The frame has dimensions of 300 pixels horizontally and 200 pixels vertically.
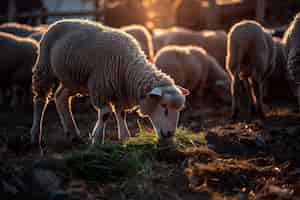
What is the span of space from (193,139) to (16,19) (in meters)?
15.9

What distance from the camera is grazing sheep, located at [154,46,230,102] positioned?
12.4 metres

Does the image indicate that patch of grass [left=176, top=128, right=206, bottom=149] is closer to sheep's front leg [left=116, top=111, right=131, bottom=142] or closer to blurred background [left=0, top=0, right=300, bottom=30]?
sheep's front leg [left=116, top=111, right=131, bottom=142]

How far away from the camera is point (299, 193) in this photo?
15.5 feet

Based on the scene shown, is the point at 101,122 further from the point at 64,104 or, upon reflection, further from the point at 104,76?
the point at 64,104

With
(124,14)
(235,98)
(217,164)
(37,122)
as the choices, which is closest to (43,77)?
(37,122)

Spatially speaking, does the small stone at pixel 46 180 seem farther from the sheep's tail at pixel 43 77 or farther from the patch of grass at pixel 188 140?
the sheep's tail at pixel 43 77

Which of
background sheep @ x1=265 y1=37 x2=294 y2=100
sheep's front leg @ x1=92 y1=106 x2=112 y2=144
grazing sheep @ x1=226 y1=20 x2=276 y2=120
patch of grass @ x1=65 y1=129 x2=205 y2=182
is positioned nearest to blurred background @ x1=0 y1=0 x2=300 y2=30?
background sheep @ x1=265 y1=37 x2=294 y2=100

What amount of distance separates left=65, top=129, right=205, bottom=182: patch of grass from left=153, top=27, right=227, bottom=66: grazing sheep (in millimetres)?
10152

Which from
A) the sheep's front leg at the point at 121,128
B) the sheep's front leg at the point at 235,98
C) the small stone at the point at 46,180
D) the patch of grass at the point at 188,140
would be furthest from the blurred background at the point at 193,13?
the small stone at the point at 46,180

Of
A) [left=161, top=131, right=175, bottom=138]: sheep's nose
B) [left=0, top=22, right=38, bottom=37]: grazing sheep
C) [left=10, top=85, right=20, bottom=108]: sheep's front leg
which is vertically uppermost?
[left=0, top=22, right=38, bottom=37]: grazing sheep

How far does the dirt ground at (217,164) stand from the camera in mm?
4711

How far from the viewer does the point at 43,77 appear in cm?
725

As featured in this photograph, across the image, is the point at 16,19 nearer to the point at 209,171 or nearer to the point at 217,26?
the point at 217,26

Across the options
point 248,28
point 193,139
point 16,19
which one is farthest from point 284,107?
point 16,19
